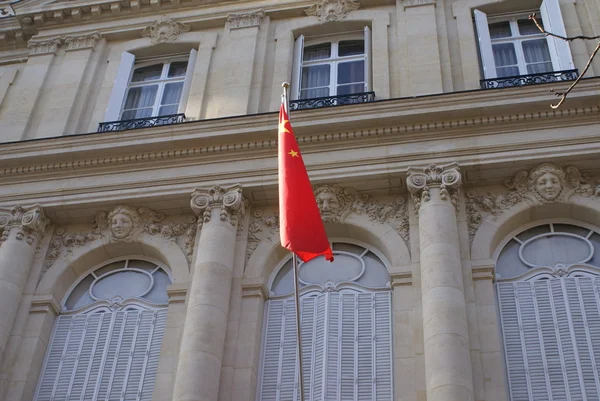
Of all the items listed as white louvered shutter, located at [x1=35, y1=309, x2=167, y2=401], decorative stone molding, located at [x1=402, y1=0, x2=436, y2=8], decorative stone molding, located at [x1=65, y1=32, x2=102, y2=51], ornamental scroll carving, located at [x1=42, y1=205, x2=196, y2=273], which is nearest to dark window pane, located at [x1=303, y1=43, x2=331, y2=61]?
decorative stone molding, located at [x1=402, y1=0, x2=436, y2=8]

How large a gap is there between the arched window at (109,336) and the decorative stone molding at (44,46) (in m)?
5.80

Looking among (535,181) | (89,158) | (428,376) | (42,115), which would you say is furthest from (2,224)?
(535,181)

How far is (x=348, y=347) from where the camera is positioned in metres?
12.6

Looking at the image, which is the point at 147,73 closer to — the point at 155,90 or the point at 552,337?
the point at 155,90

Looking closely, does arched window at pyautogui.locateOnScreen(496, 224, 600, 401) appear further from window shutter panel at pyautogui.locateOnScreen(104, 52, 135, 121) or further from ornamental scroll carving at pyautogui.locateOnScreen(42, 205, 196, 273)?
window shutter panel at pyautogui.locateOnScreen(104, 52, 135, 121)

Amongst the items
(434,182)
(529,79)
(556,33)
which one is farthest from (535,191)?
(556,33)

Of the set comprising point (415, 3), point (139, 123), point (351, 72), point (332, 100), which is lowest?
point (139, 123)

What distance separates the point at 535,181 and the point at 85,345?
719 centimetres

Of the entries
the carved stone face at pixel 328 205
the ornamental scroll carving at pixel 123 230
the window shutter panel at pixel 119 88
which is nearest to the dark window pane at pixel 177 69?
the window shutter panel at pixel 119 88

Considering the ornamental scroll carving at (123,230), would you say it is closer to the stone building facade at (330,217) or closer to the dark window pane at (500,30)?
the stone building facade at (330,217)

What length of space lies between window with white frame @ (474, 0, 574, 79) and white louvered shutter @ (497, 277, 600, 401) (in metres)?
4.28

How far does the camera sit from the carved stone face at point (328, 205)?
46.5 ft

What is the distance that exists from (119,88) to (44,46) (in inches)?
97.0

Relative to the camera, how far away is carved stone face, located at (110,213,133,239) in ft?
48.3
